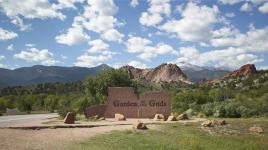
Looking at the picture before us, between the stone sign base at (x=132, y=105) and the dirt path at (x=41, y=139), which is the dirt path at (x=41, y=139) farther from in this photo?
the stone sign base at (x=132, y=105)

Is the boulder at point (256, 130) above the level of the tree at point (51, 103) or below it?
below

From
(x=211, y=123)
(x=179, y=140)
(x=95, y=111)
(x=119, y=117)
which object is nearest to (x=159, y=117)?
(x=119, y=117)

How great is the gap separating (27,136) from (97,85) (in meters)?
28.0

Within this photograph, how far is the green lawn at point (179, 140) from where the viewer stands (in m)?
17.8

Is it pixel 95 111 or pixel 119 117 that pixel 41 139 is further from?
pixel 95 111

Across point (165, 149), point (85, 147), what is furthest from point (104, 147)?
point (165, 149)

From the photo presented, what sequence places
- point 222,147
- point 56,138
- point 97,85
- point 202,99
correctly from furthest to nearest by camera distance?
point 202,99 < point 97,85 < point 56,138 < point 222,147

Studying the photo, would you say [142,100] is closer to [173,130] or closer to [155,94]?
[155,94]

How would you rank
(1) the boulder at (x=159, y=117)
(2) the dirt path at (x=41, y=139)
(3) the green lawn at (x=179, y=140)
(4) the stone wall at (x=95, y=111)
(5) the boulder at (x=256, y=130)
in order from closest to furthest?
(2) the dirt path at (x=41, y=139)
(3) the green lawn at (x=179, y=140)
(5) the boulder at (x=256, y=130)
(1) the boulder at (x=159, y=117)
(4) the stone wall at (x=95, y=111)

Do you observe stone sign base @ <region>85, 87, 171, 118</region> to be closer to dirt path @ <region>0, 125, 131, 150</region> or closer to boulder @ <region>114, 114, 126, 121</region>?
boulder @ <region>114, 114, 126, 121</region>

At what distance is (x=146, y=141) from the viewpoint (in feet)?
63.6

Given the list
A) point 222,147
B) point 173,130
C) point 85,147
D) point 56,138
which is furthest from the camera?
point 173,130

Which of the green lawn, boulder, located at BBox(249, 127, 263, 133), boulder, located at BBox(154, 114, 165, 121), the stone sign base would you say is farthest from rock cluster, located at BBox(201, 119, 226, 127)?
the stone sign base

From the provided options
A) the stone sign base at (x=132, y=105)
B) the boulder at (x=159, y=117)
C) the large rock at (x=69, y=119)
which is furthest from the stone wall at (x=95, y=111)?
the large rock at (x=69, y=119)
